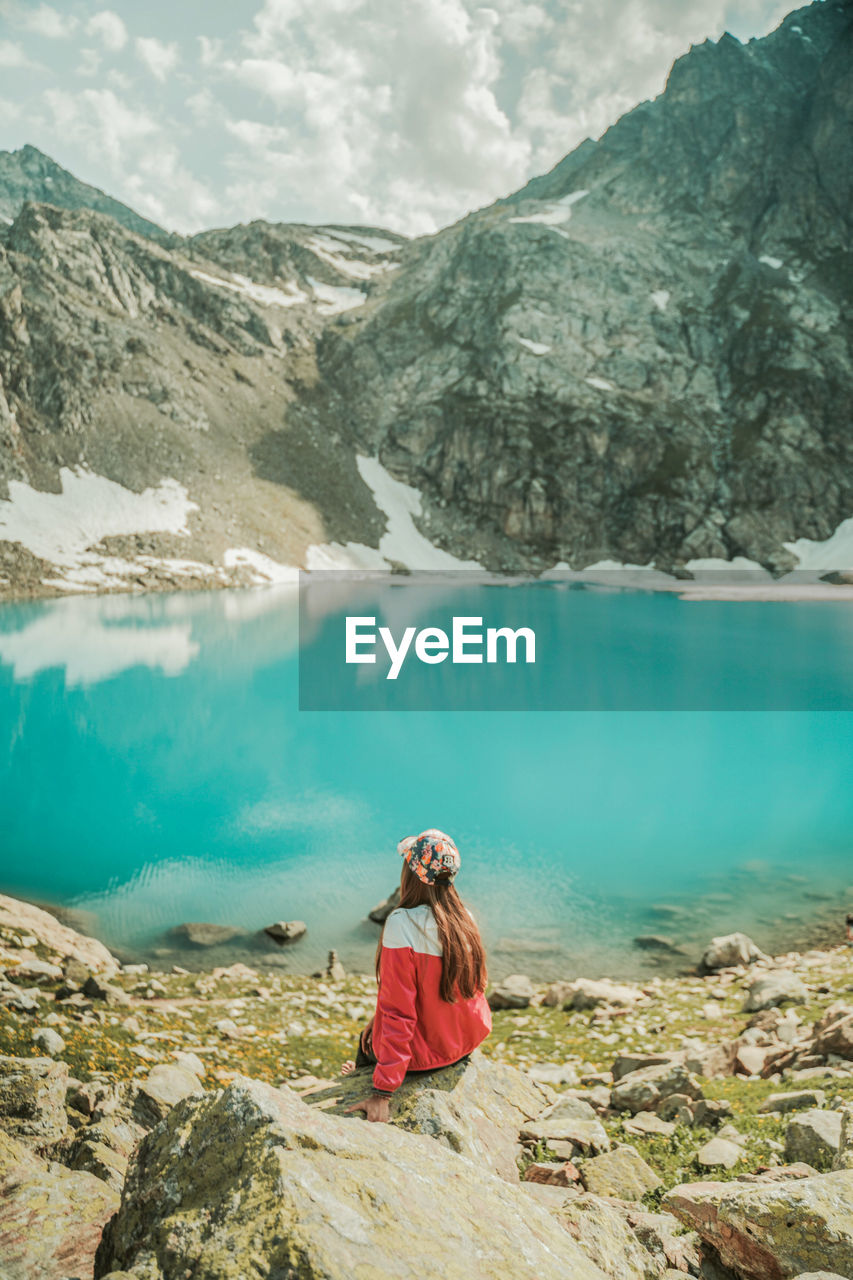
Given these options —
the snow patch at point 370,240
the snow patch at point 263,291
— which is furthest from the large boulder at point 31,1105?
the snow patch at point 370,240

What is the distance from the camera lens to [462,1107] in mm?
4805

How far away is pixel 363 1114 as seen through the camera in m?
4.42

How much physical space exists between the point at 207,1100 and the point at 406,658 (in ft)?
130

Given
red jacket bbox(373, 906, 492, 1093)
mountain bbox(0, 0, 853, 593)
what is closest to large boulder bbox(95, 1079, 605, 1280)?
red jacket bbox(373, 906, 492, 1093)

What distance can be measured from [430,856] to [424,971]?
28.5 inches

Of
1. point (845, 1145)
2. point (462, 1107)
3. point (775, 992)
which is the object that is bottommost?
point (775, 992)

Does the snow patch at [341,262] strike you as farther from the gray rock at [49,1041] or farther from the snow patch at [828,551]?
the gray rock at [49,1041]

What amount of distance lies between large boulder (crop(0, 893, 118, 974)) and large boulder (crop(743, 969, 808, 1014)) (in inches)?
336

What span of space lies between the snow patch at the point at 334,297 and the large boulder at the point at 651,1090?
422ft

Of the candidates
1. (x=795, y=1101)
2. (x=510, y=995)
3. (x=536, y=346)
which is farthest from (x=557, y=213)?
(x=795, y=1101)

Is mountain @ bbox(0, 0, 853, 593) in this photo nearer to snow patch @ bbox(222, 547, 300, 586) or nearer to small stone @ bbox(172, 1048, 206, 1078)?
snow patch @ bbox(222, 547, 300, 586)

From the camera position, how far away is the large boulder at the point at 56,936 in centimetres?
1019

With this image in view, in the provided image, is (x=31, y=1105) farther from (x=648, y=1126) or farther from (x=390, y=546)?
(x=390, y=546)

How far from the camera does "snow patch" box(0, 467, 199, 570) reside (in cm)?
6362
